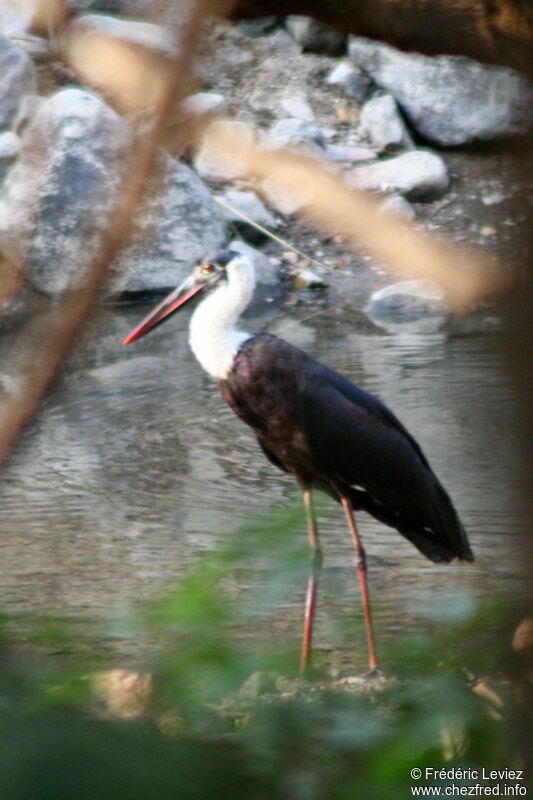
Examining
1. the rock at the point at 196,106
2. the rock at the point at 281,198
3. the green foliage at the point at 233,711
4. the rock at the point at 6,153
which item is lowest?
the rock at the point at 281,198

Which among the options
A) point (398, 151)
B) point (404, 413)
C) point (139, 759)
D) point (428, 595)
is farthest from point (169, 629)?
point (398, 151)

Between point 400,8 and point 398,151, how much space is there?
317 inches

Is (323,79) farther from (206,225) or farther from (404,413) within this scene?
(404,413)

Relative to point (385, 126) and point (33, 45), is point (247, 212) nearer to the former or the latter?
point (385, 126)

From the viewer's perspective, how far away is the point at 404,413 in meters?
5.00

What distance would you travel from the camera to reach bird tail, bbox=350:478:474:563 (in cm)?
288

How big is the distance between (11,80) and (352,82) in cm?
261

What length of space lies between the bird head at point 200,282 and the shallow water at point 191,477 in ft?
1.88

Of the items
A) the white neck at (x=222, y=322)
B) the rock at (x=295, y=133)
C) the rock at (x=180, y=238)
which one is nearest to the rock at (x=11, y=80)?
the rock at (x=180, y=238)

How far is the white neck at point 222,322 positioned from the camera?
9.46 ft

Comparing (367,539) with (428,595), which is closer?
(428,595)

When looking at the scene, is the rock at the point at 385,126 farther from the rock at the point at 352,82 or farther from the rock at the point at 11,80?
the rock at the point at 11,80

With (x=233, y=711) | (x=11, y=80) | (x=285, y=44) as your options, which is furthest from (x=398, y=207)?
(x=233, y=711)

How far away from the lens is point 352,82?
898 centimetres
